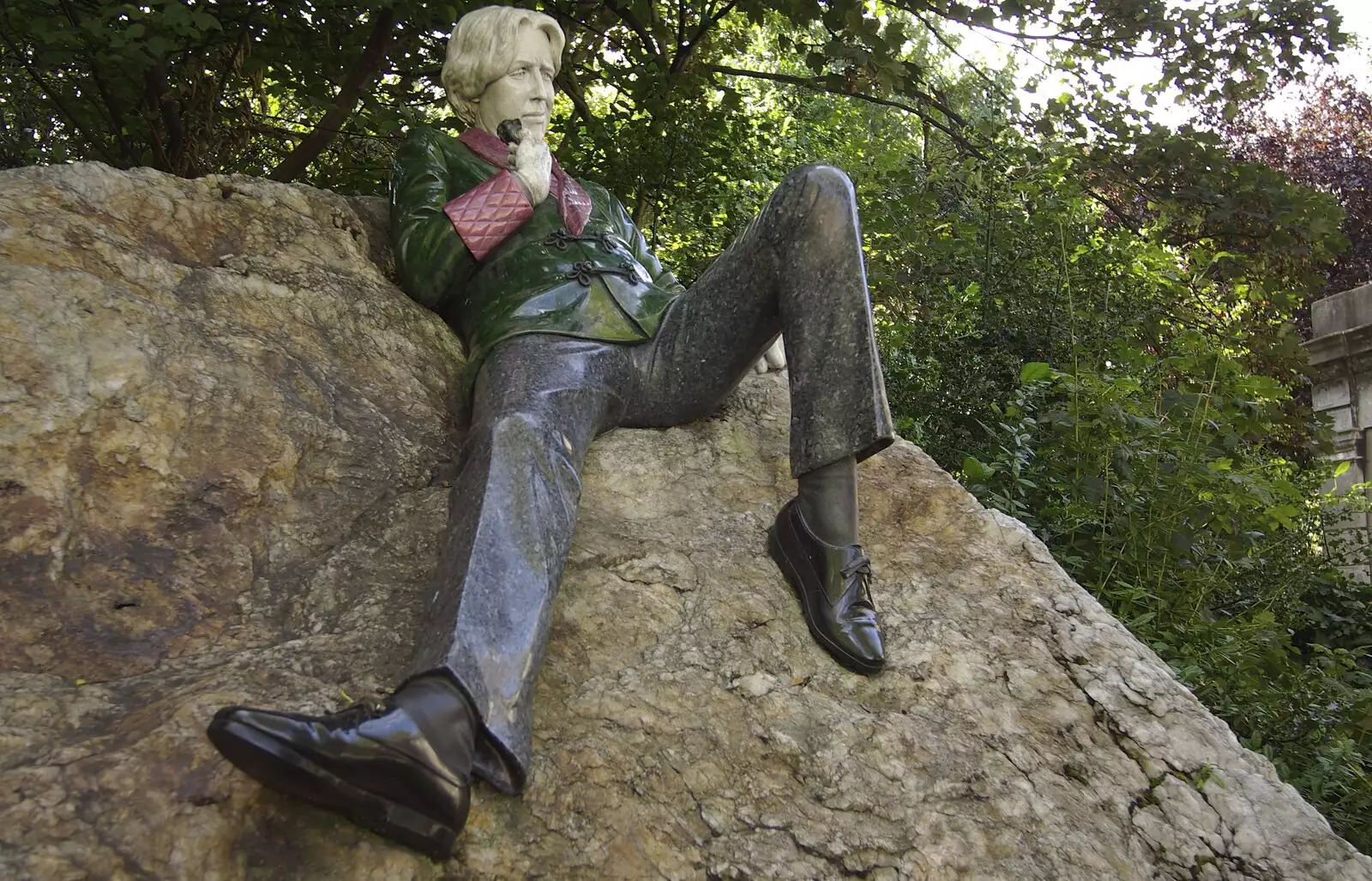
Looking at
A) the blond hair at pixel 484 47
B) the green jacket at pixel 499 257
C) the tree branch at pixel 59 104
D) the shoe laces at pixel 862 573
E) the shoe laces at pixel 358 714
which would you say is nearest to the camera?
the shoe laces at pixel 358 714

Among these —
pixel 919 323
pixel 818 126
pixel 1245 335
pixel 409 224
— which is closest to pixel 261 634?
pixel 409 224

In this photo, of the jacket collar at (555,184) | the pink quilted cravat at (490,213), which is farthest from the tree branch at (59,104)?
the pink quilted cravat at (490,213)

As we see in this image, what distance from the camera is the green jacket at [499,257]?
3035mm

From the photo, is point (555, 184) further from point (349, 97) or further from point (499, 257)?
point (349, 97)

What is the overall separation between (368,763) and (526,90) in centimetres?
219

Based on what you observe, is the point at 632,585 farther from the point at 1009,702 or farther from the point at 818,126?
the point at 818,126

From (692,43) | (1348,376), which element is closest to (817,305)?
(692,43)

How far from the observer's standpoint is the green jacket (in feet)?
9.96

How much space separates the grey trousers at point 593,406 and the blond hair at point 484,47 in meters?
0.89

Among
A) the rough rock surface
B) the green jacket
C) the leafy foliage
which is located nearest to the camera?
the rough rock surface

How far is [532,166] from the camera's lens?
10.6 feet

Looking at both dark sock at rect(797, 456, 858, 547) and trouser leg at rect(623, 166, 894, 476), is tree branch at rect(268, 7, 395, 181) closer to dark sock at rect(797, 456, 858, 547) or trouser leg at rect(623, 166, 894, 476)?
trouser leg at rect(623, 166, 894, 476)

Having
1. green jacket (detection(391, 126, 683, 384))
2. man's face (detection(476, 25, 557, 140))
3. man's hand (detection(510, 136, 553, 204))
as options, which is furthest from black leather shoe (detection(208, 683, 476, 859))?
man's face (detection(476, 25, 557, 140))

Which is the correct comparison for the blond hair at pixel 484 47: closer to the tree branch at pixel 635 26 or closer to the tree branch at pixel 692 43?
the tree branch at pixel 635 26
